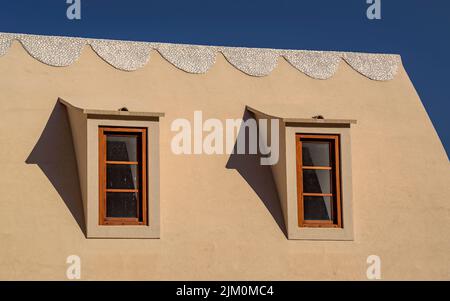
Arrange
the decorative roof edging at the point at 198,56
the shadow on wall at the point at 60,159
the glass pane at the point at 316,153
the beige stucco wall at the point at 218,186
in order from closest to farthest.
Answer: the beige stucco wall at the point at 218,186 → the shadow on wall at the point at 60,159 → the decorative roof edging at the point at 198,56 → the glass pane at the point at 316,153

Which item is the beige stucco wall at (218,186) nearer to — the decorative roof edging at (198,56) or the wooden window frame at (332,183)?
the decorative roof edging at (198,56)

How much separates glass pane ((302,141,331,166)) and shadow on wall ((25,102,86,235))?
2.62m

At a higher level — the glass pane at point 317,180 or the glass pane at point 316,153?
the glass pane at point 316,153

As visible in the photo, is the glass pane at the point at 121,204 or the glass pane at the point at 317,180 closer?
the glass pane at the point at 121,204

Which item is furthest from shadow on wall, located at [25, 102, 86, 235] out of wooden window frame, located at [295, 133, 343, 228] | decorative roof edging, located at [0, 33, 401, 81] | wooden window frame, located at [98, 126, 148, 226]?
wooden window frame, located at [295, 133, 343, 228]

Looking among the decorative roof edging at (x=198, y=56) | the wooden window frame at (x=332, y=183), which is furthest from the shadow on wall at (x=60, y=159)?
the wooden window frame at (x=332, y=183)

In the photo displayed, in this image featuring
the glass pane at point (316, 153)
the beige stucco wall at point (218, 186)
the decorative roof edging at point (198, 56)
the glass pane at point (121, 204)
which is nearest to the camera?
the beige stucco wall at point (218, 186)

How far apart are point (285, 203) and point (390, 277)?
1.45m

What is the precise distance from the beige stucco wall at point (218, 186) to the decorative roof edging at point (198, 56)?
0.30ft

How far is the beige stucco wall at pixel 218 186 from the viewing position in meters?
11.9

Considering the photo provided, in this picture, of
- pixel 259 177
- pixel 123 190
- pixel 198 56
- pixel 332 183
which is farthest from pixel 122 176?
pixel 332 183

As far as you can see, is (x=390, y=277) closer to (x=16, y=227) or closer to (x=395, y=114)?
(x=395, y=114)

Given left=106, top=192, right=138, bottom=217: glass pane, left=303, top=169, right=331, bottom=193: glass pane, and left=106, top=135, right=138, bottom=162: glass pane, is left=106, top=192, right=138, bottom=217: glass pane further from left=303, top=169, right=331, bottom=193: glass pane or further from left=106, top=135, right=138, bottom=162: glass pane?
left=303, top=169, right=331, bottom=193: glass pane

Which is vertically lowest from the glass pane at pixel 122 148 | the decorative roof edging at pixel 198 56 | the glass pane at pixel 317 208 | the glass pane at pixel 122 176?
the glass pane at pixel 317 208
